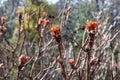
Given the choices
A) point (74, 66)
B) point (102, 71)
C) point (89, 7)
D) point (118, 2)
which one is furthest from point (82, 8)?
point (74, 66)

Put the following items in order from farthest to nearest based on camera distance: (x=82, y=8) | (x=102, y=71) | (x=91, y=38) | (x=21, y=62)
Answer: (x=82, y=8) < (x=102, y=71) < (x=21, y=62) < (x=91, y=38)

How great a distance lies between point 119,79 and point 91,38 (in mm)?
1849

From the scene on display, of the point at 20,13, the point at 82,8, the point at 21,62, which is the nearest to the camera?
the point at 21,62

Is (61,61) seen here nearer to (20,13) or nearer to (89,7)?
(20,13)

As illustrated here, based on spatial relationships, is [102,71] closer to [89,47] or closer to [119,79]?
[119,79]

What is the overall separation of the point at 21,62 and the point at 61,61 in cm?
27

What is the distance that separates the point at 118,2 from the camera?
20.8 meters

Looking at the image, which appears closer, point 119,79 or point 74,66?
point 74,66

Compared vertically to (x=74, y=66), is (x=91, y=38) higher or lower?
higher

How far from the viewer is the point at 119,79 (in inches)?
121

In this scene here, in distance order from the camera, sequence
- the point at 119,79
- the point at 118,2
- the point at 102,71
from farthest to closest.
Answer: the point at 118,2
the point at 102,71
the point at 119,79

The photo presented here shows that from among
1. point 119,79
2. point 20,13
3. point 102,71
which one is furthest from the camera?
point 102,71

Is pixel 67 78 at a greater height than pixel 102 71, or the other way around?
pixel 67 78

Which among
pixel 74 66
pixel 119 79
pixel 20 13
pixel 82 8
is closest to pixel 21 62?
pixel 74 66
